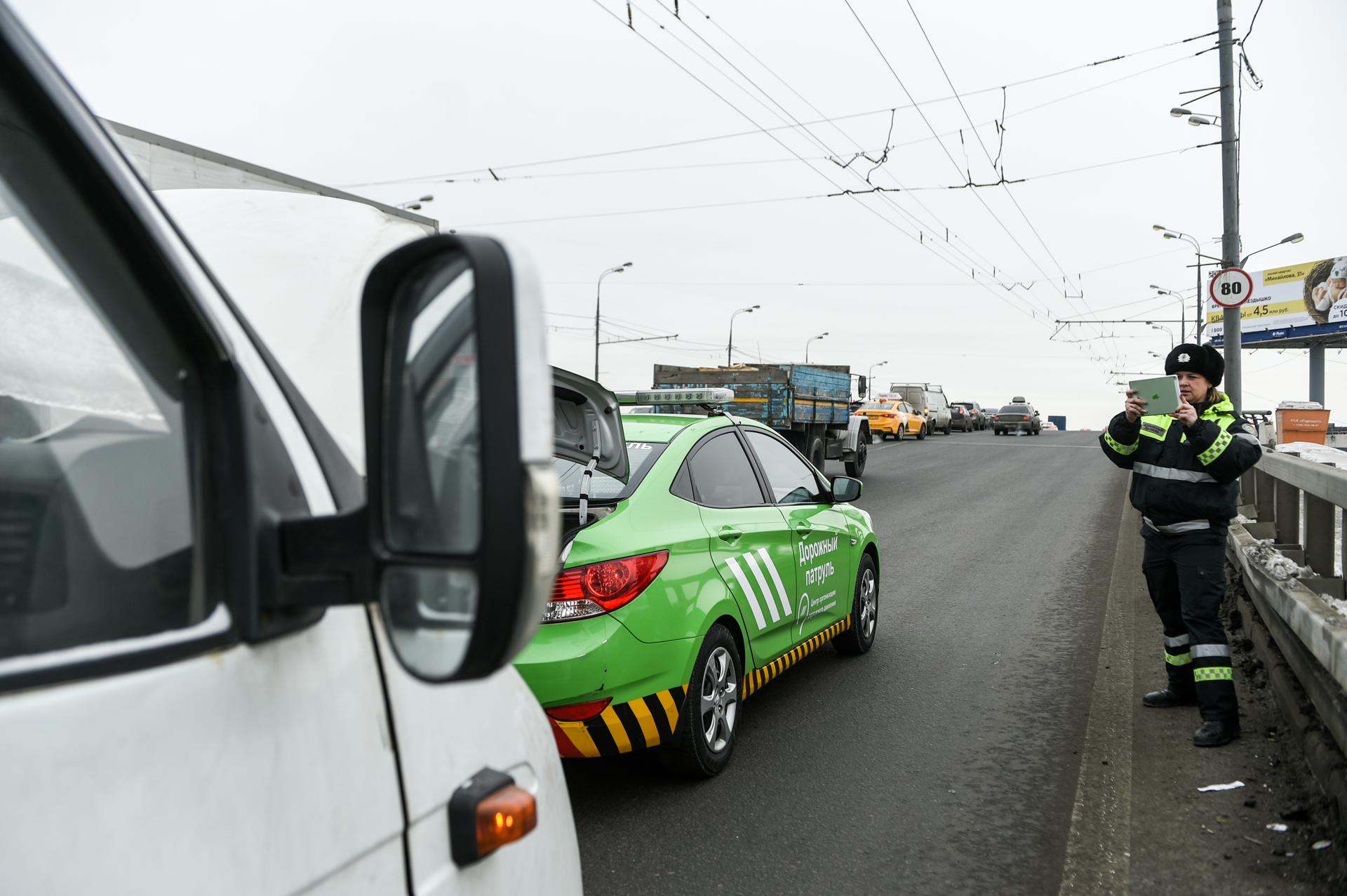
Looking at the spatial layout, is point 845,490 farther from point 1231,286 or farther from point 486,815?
point 1231,286

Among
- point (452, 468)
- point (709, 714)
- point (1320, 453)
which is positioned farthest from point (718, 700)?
point (1320, 453)

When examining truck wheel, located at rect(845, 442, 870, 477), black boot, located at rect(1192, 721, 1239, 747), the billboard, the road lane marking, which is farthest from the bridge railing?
the billboard

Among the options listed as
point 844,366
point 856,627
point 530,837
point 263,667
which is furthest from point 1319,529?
point 844,366

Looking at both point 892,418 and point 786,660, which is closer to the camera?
point 786,660

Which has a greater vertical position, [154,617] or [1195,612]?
[154,617]

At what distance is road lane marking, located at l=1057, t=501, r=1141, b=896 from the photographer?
150 inches

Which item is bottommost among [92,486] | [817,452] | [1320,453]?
[817,452]

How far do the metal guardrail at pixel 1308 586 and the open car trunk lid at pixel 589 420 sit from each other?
107 inches

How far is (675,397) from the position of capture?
5617mm

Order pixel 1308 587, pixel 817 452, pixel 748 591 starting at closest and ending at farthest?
pixel 748 591, pixel 1308 587, pixel 817 452

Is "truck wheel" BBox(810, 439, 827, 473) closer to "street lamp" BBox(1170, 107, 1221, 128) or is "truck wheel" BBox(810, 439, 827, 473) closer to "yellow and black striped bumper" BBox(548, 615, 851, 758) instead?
"street lamp" BBox(1170, 107, 1221, 128)

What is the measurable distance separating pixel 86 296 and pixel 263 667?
45 centimetres

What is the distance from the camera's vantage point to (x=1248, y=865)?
3844 millimetres

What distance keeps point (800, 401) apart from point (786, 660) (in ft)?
52.6
